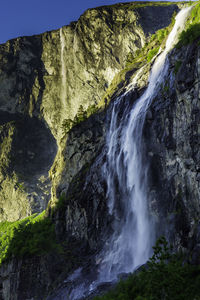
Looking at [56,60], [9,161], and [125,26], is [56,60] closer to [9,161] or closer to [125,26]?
[125,26]

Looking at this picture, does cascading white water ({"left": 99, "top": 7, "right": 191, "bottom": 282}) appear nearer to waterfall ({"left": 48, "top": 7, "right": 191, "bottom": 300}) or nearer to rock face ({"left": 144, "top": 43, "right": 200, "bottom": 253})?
waterfall ({"left": 48, "top": 7, "right": 191, "bottom": 300})

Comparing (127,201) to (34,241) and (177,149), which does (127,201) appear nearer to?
(177,149)

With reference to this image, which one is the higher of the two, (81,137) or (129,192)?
(81,137)

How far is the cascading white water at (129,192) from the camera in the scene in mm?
23375

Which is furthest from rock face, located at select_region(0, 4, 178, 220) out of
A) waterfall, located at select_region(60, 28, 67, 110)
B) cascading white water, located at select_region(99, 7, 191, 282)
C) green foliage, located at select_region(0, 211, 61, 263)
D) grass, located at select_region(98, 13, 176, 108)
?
cascading white water, located at select_region(99, 7, 191, 282)

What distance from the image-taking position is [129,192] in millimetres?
Answer: 26062

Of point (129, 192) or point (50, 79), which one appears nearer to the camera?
point (129, 192)

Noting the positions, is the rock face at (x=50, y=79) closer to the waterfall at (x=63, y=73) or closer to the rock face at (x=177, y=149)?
the waterfall at (x=63, y=73)

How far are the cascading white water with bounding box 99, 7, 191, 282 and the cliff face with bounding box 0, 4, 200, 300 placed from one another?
3.30ft

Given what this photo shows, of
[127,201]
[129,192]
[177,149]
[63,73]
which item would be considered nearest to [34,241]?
[127,201]

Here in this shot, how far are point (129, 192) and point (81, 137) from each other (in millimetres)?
14711

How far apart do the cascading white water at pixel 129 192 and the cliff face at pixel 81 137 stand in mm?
1007

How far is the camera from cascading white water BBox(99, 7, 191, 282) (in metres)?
23.4

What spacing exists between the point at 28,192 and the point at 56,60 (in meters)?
31.5
